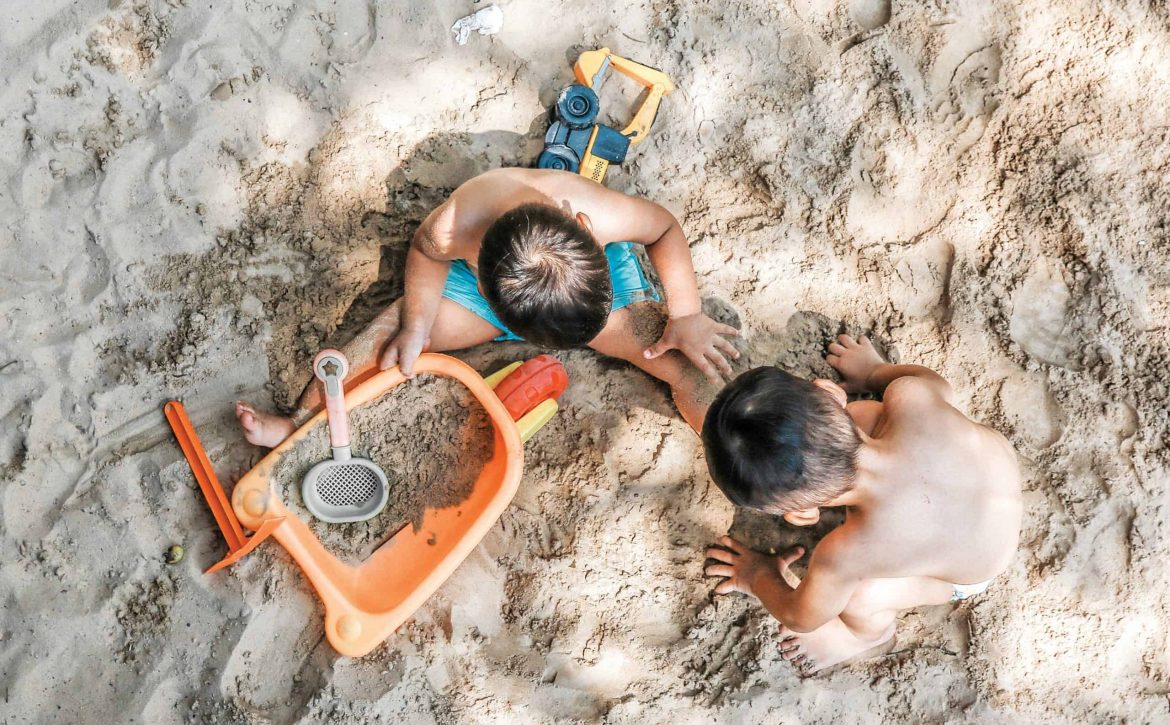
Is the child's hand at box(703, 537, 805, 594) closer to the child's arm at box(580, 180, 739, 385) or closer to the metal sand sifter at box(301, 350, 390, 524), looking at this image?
the child's arm at box(580, 180, 739, 385)

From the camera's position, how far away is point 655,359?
5.04ft

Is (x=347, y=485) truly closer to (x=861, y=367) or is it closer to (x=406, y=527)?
(x=406, y=527)

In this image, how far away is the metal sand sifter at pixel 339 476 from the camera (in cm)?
142

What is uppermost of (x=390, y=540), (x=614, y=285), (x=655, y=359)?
(x=614, y=285)

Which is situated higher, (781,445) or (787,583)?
(781,445)

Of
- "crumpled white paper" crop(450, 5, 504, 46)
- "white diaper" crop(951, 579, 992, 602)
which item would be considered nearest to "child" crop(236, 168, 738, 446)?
"crumpled white paper" crop(450, 5, 504, 46)

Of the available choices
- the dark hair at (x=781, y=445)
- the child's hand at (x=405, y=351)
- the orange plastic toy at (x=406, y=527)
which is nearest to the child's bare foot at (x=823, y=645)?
the dark hair at (x=781, y=445)

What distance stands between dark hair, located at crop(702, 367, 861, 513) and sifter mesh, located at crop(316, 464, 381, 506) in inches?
26.0

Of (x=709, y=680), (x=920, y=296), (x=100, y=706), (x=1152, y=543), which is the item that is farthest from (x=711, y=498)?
(x=100, y=706)

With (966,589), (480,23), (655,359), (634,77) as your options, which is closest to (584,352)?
(655,359)

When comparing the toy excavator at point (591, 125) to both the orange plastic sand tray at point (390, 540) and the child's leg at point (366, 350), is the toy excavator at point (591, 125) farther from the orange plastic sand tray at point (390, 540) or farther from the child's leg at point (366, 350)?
the orange plastic sand tray at point (390, 540)

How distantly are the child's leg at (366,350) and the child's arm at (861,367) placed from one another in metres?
0.67

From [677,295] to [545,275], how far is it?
0.41m

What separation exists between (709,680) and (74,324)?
1.32m
